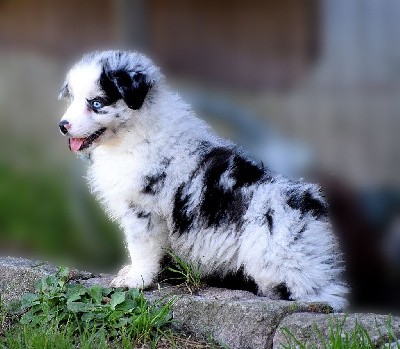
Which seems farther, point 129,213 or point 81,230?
point 81,230

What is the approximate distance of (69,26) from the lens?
292 inches

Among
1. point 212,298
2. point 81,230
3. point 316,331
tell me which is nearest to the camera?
point 316,331

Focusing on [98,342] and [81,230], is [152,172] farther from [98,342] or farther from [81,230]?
[81,230]

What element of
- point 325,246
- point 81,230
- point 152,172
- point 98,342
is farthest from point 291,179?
point 81,230

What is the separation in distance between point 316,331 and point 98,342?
104cm

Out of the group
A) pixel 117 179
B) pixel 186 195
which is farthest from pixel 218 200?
pixel 117 179

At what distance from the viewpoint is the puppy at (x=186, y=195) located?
4801 millimetres

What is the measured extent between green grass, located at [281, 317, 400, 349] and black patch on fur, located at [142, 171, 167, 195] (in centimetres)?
103

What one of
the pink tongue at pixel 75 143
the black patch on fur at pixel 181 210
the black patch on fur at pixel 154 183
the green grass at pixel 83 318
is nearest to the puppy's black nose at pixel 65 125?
the pink tongue at pixel 75 143

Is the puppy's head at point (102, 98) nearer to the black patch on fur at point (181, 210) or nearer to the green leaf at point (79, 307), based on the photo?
the black patch on fur at point (181, 210)

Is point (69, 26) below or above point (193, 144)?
above

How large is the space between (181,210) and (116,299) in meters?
0.56

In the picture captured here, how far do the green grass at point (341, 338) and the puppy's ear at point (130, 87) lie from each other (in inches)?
55.6

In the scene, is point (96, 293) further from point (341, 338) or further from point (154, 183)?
point (341, 338)
